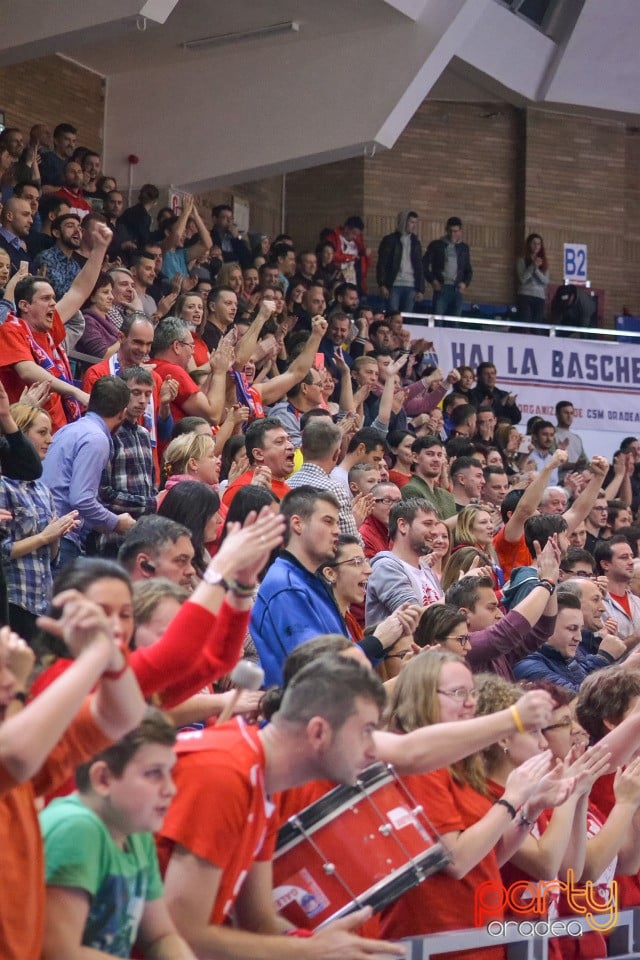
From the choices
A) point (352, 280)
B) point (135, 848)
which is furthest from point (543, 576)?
point (352, 280)

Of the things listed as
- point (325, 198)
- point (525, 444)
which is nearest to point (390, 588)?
point (525, 444)

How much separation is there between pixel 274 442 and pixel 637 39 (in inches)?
437

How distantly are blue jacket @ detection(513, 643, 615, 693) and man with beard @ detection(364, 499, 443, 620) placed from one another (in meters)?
0.48

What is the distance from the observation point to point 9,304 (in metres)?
6.97

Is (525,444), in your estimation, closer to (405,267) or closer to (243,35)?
(405,267)

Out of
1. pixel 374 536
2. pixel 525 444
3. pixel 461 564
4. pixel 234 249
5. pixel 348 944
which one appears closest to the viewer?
pixel 348 944

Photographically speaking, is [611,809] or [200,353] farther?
[200,353]

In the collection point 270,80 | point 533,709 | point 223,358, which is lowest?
point 533,709

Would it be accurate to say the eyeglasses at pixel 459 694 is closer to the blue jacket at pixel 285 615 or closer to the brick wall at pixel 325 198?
the blue jacket at pixel 285 615

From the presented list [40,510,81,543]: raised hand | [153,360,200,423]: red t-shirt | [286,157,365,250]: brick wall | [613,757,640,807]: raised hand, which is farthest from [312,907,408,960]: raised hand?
[286,157,365,250]: brick wall

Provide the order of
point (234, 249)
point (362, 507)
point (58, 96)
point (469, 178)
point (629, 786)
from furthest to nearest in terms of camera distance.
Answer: point (469, 178) → point (58, 96) → point (234, 249) → point (362, 507) → point (629, 786)

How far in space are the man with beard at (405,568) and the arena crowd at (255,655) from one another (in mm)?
13

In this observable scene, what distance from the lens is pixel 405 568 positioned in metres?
6.00

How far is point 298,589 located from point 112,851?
2.17 m
